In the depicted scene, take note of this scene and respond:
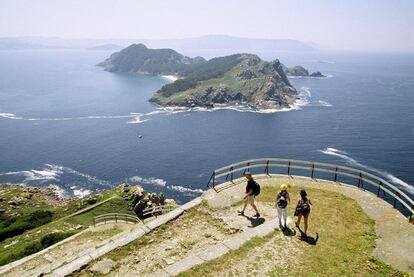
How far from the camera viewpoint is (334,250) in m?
19.1

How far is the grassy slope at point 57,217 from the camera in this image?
45.1 metres

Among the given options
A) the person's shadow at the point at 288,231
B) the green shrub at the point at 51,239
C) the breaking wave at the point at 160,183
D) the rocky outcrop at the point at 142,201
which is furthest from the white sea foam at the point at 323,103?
the person's shadow at the point at 288,231

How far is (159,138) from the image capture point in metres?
133

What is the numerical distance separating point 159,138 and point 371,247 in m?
117

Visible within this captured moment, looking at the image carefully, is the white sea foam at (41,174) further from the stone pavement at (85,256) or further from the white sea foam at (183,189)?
the stone pavement at (85,256)

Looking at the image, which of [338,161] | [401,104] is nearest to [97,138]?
[338,161]

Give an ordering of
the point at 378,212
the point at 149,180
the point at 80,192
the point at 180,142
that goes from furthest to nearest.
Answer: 1. the point at 180,142
2. the point at 149,180
3. the point at 80,192
4. the point at 378,212

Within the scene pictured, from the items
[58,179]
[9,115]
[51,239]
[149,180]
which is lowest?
[58,179]

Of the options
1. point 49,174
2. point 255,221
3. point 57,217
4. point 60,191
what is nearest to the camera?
point 255,221

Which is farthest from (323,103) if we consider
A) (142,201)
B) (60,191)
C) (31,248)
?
(31,248)

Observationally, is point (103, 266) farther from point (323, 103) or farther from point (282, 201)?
point (323, 103)

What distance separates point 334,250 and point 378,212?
6543 millimetres

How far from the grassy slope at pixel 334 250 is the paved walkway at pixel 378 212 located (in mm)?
579

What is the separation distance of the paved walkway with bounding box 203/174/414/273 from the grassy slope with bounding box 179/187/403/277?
1.90 ft
